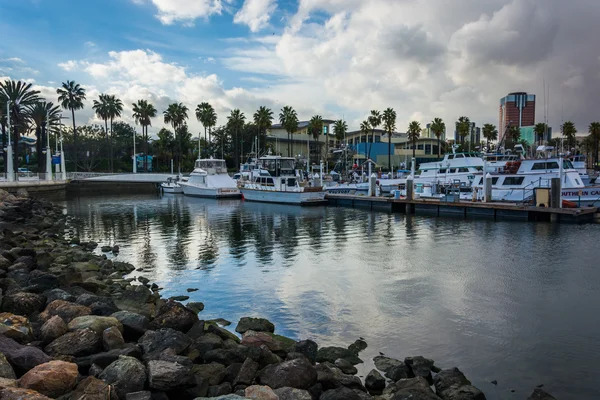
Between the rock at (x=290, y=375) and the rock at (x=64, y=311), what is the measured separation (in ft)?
12.3

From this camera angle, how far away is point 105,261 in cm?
1652

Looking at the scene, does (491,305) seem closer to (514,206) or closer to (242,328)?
(242,328)

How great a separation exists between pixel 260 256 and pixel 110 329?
1191 centimetres

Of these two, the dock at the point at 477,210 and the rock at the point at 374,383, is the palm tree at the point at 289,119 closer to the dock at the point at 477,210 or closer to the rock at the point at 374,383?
the dock at the point at 477,210

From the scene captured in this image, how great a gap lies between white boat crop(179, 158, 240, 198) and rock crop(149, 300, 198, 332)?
4410 centimetres

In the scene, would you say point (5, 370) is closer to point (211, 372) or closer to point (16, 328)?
A: point (16, 328)

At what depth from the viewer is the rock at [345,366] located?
834 centimetres

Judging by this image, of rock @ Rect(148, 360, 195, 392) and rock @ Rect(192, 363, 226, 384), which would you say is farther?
rock @ Rect(192, 363, 226, 384)

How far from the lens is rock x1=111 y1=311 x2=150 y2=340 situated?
7.96 meters

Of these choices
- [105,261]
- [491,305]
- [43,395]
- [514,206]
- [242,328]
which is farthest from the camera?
[514,206]

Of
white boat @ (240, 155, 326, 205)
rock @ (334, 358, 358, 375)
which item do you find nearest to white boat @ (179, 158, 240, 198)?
white boat @ (240, 155, 326, 205)

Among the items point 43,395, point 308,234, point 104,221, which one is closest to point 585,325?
point 43,395

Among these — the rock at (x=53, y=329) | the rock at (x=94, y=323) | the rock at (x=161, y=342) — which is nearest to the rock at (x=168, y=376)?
the rock at (x=161, y=342)

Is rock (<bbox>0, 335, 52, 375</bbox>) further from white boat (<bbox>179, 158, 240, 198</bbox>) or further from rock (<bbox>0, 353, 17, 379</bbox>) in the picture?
white boat (<bbox>179, 158, 240, 198</bbox>)
